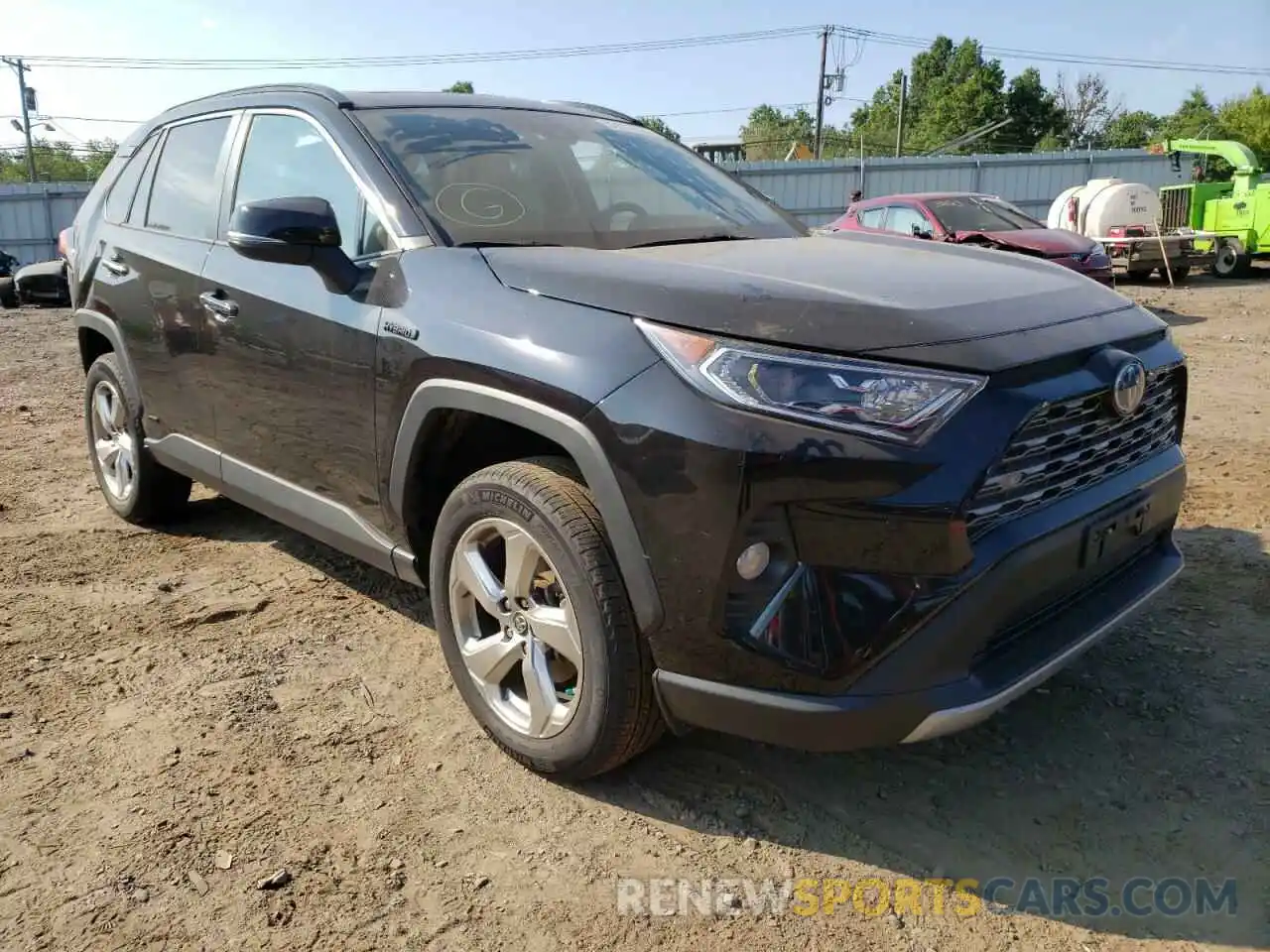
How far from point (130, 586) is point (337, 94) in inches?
83.5

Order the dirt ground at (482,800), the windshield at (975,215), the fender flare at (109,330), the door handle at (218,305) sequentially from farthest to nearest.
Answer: the windshield at (975,215) < the fender flare at (109,330) < the door handle at (218,305) < the dirt ground at (482,800)

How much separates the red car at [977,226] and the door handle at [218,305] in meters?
8.80

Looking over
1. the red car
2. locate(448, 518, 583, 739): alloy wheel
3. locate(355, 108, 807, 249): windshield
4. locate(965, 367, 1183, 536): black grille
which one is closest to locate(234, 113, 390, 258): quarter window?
locate(355, 108, 807, 249): windshield

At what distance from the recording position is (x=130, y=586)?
13.4ft

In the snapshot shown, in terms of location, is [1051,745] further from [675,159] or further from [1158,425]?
[675,159]

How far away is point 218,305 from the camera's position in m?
3.53

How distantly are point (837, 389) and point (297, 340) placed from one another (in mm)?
1798

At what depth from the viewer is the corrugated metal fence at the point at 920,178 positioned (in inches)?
1024

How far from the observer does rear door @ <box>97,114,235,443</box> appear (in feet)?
12.4

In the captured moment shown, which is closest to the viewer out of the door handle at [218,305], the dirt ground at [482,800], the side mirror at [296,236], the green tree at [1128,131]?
the dirt ground at [482,800]

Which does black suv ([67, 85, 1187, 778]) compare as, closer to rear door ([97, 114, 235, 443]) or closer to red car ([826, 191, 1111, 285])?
rear door ([97, 114, 235, 443])

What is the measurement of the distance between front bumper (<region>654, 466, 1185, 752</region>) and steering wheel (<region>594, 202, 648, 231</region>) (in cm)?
152

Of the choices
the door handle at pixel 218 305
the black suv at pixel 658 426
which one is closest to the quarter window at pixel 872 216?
the black suv at pixel 658 426

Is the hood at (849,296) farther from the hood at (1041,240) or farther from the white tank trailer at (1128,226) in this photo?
the white tank trailer at (1128,226)
